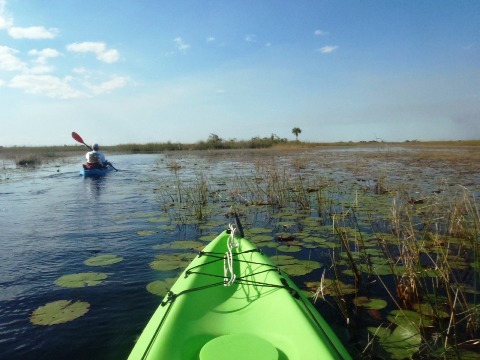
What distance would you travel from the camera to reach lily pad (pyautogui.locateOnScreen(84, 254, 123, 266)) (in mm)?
5059

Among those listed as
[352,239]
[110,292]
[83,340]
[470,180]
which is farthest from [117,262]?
[470,180]

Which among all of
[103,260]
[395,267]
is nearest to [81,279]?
[103,260]

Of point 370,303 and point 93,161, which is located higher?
point 93,161

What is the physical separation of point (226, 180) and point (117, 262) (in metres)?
8.17

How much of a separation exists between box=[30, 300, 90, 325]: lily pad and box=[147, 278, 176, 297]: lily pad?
28.1 inches

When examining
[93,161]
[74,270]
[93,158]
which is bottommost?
[74,270]

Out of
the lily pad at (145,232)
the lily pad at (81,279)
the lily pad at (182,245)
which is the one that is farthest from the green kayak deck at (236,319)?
the lily pad at (145,232)

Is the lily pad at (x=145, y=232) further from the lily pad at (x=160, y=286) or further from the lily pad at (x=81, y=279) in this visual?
the lily pad at (x=160, y=286)

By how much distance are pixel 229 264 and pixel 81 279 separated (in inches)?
92.1

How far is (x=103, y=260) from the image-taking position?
17.0 feet

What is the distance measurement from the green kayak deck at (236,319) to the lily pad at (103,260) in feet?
6.95

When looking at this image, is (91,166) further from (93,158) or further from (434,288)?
(434,288)

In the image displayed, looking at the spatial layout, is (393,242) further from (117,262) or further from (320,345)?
(117,262)

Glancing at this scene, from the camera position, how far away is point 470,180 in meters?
11.1
